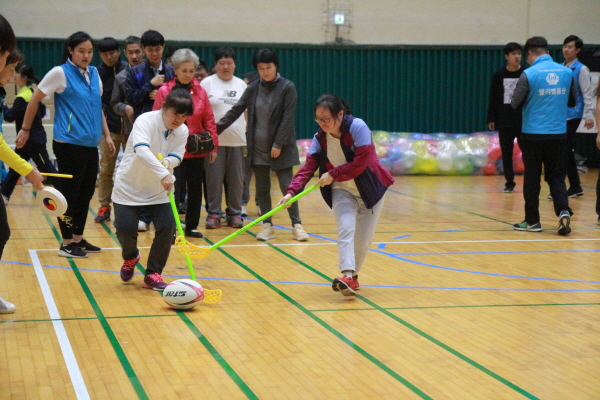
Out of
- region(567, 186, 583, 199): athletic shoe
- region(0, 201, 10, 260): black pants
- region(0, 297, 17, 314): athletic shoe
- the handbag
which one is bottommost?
region(567, 186, 583, 199): athletic shoe

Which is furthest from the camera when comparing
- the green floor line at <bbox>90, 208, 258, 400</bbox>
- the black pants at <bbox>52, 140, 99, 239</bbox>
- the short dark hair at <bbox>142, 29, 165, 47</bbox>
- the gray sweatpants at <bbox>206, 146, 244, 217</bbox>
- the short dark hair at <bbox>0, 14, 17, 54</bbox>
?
the gray sweatpants at <bbox>206, 146, 244, 217</bbox>

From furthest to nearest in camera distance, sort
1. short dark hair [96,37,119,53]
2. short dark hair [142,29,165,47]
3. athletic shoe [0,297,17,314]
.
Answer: short dark hair [96,37,119,53] < short dark hair [142,29,165,47] < athletic shoe [0,297,17,314]

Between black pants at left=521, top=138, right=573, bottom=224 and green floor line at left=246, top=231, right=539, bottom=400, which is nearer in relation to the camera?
green floor line at left=246, top=231, right=539, bottom=400

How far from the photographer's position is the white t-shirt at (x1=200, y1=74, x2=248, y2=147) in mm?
7641

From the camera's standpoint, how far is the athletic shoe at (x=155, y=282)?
5230 mm

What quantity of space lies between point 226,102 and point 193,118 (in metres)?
0.84

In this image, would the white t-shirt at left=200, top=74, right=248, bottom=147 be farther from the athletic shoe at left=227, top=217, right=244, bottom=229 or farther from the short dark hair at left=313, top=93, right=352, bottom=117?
the short dark hair at left=313, top=93, right=352, bottom=117

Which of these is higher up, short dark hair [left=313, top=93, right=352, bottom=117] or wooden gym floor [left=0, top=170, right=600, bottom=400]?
short dark hair [left=313, top=93, right=352, bottom=117]

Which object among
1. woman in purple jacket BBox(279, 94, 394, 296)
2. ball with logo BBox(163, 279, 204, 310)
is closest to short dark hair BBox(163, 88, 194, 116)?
woman in purple jacket BBox(279, 94, 394, 296)

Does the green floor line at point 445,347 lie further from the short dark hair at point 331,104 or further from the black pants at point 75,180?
the black pants at point 75,180

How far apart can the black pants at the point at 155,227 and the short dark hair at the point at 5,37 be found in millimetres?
1872

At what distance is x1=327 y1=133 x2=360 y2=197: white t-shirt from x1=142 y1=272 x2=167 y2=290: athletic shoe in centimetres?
138

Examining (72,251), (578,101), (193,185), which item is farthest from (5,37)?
(578,101)

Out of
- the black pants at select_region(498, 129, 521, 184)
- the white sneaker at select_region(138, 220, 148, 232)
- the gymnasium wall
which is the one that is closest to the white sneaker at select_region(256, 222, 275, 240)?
the white sneaker at select_region(138, 220, 148, 232)
